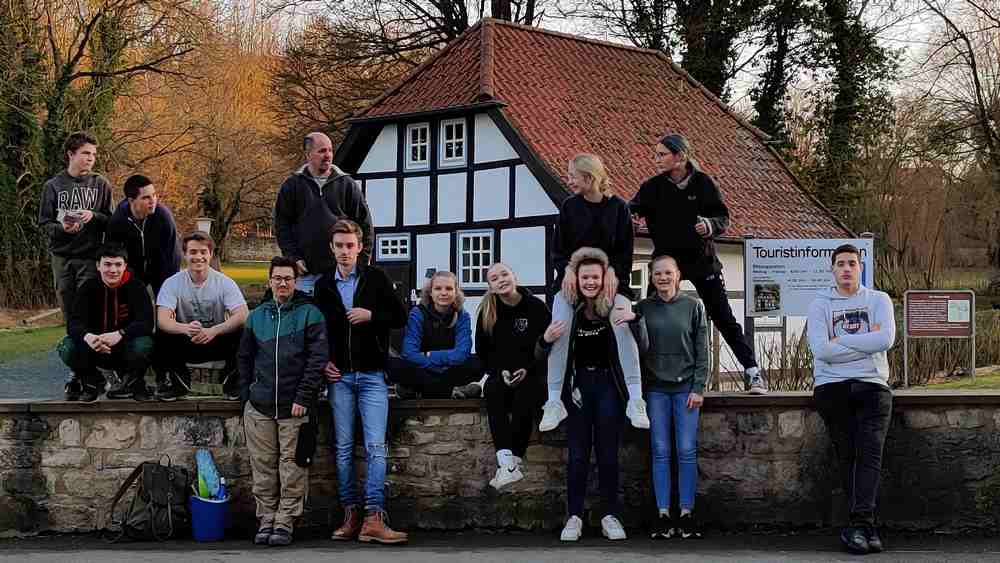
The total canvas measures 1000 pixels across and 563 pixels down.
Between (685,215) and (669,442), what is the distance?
160 centimetres

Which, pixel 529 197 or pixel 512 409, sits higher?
pixel 529 197

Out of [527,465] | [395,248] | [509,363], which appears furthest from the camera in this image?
[395,248]

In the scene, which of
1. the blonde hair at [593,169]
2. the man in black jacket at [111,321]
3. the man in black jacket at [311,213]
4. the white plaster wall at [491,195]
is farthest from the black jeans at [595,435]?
the white plaster wall at [491,195]

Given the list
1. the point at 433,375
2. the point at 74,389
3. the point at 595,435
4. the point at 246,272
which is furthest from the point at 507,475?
the point at 246,272

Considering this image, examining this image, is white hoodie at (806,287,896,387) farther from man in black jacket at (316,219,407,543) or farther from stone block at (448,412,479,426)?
man in black jacket at (316,219,407,543)

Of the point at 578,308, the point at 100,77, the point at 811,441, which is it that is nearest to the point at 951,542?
the point at 811,441

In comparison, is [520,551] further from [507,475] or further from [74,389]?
[74,389]

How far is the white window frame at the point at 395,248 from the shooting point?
24766mm

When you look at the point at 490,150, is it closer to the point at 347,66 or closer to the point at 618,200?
the point at 347,66

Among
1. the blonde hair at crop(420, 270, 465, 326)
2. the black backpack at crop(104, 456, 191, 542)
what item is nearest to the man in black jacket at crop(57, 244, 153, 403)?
the black backpack at crop(104, 456, 191, 542)

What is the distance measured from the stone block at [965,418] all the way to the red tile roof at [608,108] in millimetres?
13788

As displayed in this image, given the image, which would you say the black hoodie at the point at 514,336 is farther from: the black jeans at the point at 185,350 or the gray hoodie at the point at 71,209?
the gray hoodie at the point at 71,209

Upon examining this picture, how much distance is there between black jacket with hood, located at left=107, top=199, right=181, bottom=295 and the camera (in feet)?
26.9

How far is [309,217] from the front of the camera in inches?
323
